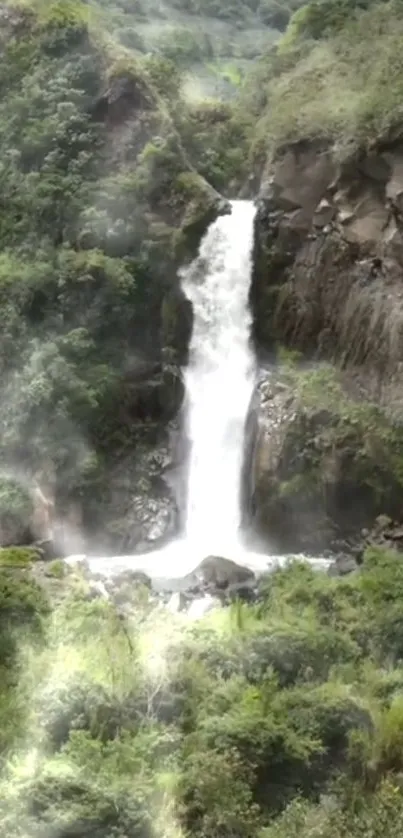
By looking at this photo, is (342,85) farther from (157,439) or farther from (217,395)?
(157,439)

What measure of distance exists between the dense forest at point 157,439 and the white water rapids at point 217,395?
49cm

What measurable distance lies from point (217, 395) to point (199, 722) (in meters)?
12.6

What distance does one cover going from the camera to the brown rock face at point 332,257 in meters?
21.9

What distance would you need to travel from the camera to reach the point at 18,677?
11680 millimetres

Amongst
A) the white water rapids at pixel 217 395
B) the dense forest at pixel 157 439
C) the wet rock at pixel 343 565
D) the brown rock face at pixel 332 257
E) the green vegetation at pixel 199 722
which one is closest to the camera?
the green vegetation at pixel 199 722

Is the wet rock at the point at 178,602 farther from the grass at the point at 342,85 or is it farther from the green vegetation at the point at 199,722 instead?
the grass at the point at 342,85

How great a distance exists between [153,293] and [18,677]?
12.8m

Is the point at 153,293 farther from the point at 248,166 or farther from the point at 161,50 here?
the point at 161,50

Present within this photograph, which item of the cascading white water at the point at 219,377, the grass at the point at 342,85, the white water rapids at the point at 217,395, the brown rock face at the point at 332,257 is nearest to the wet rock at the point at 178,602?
the white water rapids at the point at 217,395

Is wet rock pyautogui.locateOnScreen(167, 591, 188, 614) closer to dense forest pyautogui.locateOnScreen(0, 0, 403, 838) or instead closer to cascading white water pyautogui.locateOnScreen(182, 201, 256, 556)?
dense forest pyautogui.locateOnScreen(0, 0, 403, 838)

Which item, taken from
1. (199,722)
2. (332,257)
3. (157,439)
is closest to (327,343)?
(332,257)

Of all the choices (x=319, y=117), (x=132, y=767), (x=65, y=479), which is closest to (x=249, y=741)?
(x=132, y=767)

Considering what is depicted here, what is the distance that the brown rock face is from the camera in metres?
21.9

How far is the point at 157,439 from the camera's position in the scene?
72.8 ft
